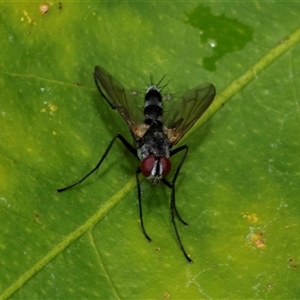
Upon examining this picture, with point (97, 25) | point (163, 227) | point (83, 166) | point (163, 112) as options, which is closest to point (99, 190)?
point (83, 166)

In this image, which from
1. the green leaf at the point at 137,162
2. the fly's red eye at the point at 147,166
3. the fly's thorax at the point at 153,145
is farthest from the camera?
the fly's thorax at the point at 153,145

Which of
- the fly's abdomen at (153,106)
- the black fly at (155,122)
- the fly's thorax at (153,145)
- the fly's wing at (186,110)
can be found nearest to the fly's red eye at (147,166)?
the black fly at (155,122)

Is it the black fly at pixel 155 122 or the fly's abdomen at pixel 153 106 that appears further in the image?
→ the fly's abdomen at pixel 153 106

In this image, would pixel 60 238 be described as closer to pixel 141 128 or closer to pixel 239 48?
pixel 141 128

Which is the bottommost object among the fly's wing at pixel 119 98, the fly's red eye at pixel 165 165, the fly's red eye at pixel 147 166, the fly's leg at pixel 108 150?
the fly's red eye at pixel 165 165

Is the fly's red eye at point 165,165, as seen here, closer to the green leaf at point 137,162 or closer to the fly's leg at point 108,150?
the green leaf at point 137,162

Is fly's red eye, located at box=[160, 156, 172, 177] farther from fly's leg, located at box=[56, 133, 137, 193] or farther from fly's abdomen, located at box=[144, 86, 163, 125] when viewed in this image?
fly's abdomen, located at box=[144, 86, 163, 125]
